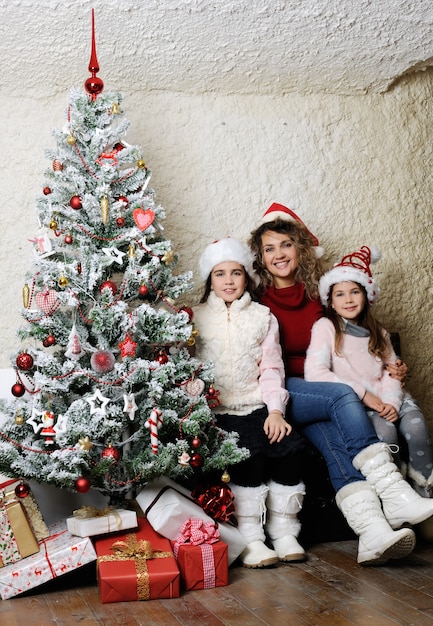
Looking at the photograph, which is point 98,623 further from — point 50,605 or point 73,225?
point 73,225

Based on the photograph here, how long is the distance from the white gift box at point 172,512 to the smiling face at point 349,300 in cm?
105

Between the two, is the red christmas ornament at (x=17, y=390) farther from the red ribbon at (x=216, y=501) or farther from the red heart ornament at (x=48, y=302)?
the red ribbon at (x=216, y=501)

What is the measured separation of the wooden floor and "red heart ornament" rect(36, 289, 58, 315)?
3.08ft

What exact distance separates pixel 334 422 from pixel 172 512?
2.37 feet

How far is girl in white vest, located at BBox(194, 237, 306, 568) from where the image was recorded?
109 inches

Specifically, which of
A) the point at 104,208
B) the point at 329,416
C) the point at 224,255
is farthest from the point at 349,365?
the point at 104,208

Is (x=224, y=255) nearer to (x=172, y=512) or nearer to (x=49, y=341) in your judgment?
(x=49, y=341)

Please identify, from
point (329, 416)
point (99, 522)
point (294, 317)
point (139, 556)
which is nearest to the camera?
point (139, 556)

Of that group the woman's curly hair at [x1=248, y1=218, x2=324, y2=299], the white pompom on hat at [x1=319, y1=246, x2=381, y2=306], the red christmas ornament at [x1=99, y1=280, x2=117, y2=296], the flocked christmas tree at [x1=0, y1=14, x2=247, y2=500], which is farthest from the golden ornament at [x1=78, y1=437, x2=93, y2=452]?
the white pompom on hat at [x1=319, y1=246, x2=381, y2=306]

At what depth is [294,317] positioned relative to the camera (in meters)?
3.29

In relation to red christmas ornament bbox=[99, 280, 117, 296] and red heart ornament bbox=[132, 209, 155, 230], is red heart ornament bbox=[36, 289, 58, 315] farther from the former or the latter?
red heart ornament bbox=[132, 209, 155, 230]

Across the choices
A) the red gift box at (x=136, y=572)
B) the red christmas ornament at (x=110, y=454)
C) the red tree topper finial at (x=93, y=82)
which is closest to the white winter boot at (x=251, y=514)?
the red gift box at (x=136, y=572)

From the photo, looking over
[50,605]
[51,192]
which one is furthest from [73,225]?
[50,605]

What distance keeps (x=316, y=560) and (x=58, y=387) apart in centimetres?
112
